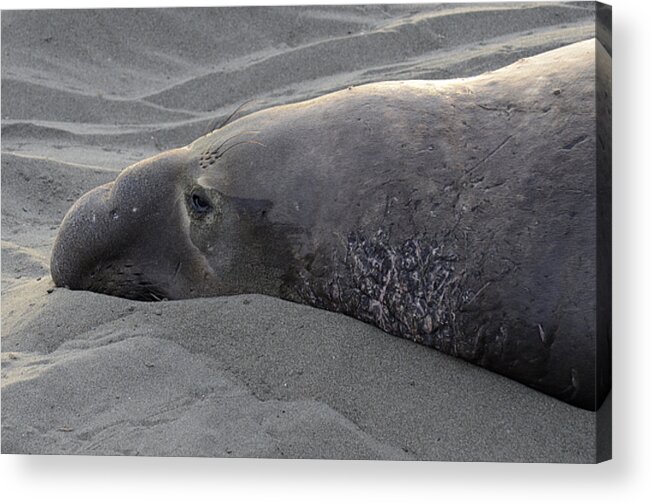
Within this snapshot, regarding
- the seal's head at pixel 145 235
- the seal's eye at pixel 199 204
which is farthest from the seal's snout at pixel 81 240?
the seal's eye at pixel 199 204

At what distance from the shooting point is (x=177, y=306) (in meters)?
3.70

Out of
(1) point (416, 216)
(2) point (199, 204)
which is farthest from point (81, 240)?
(1) point (416, 216)

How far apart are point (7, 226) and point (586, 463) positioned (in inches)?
105

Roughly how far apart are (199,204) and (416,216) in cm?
77

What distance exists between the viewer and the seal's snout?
3.80 m

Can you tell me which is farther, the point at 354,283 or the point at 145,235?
the point at 145,235

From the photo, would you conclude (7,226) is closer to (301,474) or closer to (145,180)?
(145,180)

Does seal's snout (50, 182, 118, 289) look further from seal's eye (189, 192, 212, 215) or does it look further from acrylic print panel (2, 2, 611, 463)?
seal's eye (189, 192, 212, 215)

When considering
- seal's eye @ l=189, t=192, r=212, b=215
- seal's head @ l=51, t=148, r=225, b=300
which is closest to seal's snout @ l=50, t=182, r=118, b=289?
seal's head @ l=51, t=148, r=225, b=300

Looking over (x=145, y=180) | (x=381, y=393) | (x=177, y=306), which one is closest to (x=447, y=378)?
(x=381, y=393)

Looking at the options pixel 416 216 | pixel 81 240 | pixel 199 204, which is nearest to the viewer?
pixel 416 216

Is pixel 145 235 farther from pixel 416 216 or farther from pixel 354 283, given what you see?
pixel 416 216

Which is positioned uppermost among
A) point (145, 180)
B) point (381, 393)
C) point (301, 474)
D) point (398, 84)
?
point (398, 84)

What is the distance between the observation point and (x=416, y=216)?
3.33 meters
